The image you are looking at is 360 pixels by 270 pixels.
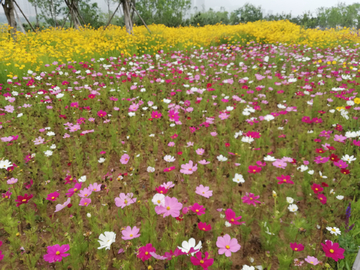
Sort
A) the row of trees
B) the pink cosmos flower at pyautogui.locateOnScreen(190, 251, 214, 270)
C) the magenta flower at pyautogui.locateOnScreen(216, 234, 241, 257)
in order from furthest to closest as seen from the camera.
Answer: the row of trees, the magenta flower at pyautogui.locateOnScreen(216, 234, 241, 257), the pink cosmos flower at pyautogui.locateOnScreen(190, 251, 214, 270)

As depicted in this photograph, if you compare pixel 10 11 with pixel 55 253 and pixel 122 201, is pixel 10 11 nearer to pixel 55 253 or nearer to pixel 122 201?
pixel 122 201

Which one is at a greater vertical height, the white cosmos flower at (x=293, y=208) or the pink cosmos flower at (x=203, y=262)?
the pink cosmos flower at (x=203, y=262)

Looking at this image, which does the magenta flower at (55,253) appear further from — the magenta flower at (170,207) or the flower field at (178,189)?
the magenta flower at (170,207)

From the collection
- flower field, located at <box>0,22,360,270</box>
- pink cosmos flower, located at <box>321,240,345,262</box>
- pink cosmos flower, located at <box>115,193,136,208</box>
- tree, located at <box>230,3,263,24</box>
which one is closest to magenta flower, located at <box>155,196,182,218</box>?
flower field, located at <box>0,22,360,270</box>

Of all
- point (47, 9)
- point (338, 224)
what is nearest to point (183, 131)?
point (338, 224)

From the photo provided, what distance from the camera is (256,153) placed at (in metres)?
2.79

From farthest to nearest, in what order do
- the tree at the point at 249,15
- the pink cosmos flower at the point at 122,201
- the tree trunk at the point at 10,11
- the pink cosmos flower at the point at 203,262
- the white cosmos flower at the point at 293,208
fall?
the tree at the point at 249,15
the tree trunk at the point at 10,11
the white cosmos flower at the point at 293,208
the pink cosmos flower at the point at 122,201
the pink cosmos flower at the point at 203,262

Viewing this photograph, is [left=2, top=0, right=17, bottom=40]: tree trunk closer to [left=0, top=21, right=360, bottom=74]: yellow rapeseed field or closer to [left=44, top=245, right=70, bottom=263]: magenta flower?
[left=0, top=21, right=360, bottom=74]: yellow rapeseed field

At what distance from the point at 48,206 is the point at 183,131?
1.99 meters

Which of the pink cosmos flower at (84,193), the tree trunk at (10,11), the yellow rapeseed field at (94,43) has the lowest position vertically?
the pink cosmos flower at (84,193)

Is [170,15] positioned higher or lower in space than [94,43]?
higher

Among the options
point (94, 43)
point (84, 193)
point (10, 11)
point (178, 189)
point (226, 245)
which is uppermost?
point (10, 11)

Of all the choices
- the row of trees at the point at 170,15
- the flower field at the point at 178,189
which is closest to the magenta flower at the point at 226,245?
the flower field at the point at 178,189

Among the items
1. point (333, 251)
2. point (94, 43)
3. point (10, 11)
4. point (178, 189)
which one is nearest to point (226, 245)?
point (333, 251)
